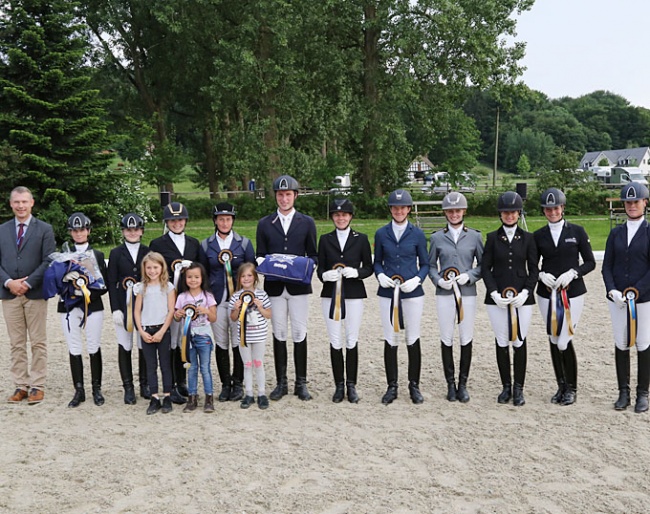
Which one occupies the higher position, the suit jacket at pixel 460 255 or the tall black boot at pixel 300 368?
the suit jacket at pixel 460 255

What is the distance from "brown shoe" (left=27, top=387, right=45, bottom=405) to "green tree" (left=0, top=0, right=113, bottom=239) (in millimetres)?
10248

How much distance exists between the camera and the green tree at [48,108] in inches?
599

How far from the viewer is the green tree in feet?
49.9

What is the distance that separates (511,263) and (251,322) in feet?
7.05

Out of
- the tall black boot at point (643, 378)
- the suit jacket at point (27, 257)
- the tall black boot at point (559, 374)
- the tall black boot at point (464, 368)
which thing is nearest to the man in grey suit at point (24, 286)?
the suit jacket at point (27, 257)

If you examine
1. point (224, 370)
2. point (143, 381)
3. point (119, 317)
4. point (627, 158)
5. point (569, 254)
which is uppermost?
point (627, 158)

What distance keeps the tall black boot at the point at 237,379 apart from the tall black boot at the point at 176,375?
418mm

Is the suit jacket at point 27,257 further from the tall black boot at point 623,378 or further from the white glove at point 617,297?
the tall black boot at point 623,378

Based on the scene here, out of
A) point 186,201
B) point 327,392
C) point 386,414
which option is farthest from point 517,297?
point 186,201

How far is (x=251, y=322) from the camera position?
535cm

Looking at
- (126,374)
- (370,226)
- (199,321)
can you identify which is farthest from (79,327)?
(370,226)

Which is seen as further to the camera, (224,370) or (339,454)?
(224,370)

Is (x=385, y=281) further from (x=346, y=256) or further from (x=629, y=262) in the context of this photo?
(x=629, y=262)

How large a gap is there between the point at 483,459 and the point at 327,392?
6.18ft
